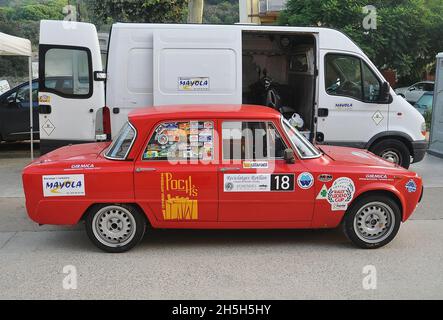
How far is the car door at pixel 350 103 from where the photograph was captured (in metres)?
8.20

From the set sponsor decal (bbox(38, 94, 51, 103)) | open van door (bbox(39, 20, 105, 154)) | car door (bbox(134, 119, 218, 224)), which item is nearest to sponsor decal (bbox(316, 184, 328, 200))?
car door (bbox(134, 119, 218, 224))

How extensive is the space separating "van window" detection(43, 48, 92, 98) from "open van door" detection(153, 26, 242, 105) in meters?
1.77

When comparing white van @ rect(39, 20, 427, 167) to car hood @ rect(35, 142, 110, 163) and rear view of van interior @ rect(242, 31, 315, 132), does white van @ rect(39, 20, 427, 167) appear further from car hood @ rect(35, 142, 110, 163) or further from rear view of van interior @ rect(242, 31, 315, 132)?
car hood @ rect(35, 142, 110, 163)

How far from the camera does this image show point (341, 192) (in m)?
5.23

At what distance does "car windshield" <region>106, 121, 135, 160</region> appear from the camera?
523 cm

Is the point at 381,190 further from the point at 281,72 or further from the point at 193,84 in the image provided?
the point at 281,72

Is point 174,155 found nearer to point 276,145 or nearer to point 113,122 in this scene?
point 276,145

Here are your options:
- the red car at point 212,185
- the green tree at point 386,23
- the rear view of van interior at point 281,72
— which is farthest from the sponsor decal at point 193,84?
the green tree at point 386,23

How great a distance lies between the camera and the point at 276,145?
529 cm

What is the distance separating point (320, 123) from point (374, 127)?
92 cm

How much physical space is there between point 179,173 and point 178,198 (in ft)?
0.85

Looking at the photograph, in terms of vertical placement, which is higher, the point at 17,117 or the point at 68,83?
the point at 68,83

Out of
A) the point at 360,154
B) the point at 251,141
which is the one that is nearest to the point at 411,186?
the point at 360,154

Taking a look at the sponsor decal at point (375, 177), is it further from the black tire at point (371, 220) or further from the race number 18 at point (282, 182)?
the race number 18 at point (282, 182)
